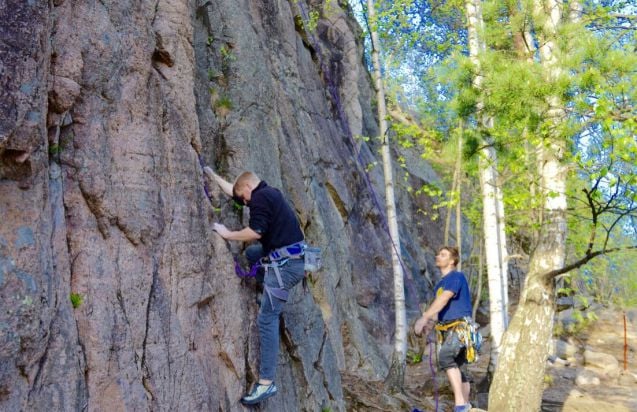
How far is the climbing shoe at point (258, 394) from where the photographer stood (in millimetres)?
7301

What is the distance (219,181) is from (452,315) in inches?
147

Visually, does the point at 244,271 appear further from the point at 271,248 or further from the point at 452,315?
the point at 452,315

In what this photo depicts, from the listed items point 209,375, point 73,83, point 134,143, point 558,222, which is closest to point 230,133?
point 134,143

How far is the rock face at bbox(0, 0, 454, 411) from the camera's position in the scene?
17.1ft

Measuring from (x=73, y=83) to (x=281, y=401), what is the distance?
4605mm

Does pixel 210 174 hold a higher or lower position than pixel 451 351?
higher

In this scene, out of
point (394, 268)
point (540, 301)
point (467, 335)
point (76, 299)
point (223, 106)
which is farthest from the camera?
point (394, 268)

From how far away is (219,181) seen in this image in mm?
8172

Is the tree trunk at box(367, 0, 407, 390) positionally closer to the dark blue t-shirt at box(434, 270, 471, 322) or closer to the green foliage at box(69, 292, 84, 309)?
the dark blue t-shirt at box(434, 270, 471, 322)

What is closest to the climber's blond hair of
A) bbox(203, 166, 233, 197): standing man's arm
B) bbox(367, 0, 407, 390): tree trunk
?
bbox(203, 166, 233, 197): standing man's arm

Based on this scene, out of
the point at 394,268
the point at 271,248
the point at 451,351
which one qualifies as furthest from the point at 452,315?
the point at 394,268

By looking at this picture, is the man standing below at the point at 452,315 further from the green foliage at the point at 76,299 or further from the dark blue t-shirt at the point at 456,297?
the green foliage at the point at 76,299

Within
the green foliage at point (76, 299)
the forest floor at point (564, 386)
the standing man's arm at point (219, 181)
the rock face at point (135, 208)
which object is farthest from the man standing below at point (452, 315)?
the green foliage at point (76, 299)

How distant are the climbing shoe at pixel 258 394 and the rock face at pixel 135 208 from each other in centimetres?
13
